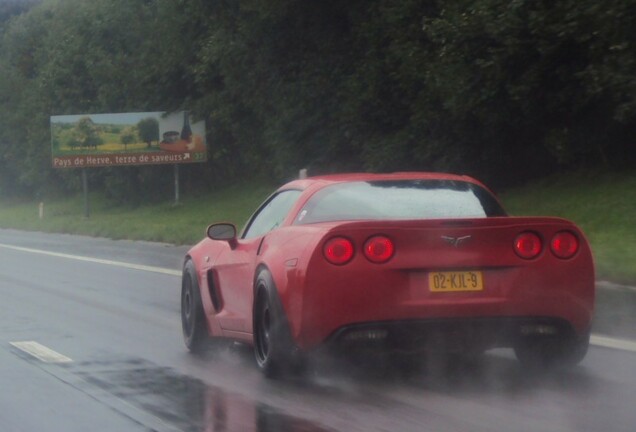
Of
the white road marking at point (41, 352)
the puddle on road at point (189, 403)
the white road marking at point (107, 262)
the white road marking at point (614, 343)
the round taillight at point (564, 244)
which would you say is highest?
the round taillight at point (564, 244)

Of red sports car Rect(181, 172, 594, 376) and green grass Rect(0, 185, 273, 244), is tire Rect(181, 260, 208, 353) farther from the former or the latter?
green grass Rect(0, 185, 273, 244)

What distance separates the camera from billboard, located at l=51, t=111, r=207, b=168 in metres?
46.8

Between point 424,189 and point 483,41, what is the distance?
53.6 feet

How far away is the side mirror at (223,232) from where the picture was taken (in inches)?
356

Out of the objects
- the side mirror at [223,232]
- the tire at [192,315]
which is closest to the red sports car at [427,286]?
the side mirror at [223,232]

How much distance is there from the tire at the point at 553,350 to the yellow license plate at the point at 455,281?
0.57 metres

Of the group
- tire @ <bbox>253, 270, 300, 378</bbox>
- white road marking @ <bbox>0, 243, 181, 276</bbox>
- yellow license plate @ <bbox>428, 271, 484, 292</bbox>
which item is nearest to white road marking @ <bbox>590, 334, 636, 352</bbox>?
yellow license plate @ <bbox>428, 271, 484, 292</bbox>

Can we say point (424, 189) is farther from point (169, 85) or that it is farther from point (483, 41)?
point (169, 85)

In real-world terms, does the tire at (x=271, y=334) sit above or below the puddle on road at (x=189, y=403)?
above

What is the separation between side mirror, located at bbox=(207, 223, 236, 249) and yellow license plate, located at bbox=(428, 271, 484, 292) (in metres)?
2.14

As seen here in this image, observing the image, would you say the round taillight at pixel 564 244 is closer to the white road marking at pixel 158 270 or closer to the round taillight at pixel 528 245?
the round taillight at pixel 528 245

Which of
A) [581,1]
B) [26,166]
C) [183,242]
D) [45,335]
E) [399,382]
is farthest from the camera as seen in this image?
[26,166]

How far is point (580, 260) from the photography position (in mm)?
7684

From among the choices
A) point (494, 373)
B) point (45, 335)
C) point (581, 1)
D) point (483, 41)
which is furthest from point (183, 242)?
point (494, 373)
